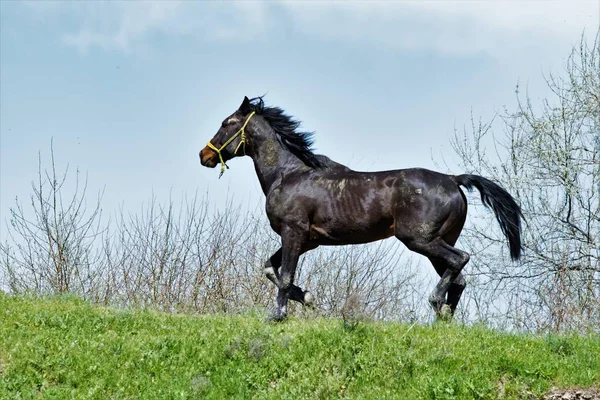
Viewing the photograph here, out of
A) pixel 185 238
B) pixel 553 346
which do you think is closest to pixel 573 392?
pixel 553 346

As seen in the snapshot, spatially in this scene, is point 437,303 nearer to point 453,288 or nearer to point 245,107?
point 453,288

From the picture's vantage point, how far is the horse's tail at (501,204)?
42.3ft

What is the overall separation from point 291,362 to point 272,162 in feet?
12.9

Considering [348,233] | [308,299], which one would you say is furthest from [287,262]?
[348,233]

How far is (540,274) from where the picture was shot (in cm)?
2286

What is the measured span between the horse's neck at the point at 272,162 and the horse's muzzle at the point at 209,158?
688mm

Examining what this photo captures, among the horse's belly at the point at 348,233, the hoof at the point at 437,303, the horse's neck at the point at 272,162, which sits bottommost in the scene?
the hoof at the point at 437,303

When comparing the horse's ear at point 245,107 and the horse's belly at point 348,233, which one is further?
the horse's ear at point 245,107

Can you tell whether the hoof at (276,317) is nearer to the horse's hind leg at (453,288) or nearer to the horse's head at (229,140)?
the horse's hind leg at (453,288)

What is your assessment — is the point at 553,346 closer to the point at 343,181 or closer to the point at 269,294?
the point at 343,181

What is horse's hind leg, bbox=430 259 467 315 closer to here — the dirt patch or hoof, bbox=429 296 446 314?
hoof, bbox=429 296 446 314

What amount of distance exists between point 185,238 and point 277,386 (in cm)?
1352

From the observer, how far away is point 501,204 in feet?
42.6

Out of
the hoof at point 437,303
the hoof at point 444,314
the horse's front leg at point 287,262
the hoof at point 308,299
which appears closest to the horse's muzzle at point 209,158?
the horse's front leg at point 287,262
